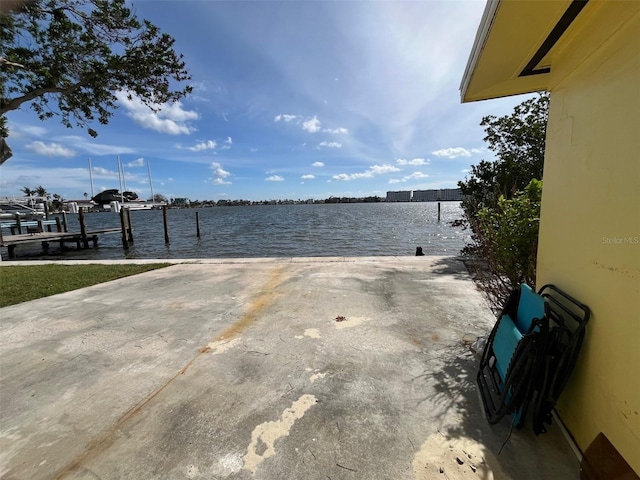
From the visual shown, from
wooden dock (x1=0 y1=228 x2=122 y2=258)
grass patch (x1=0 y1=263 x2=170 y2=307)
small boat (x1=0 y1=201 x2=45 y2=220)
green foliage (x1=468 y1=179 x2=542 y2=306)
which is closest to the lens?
green foliage (x1=468 y1=179 x2=542 y2=306)

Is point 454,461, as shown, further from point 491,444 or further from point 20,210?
point 20,210

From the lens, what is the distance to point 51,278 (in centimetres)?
686

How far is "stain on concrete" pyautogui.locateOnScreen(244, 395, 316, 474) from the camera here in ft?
6.03

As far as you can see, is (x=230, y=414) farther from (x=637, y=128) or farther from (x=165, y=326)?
(x=637, y=128)

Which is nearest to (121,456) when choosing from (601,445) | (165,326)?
(165,326)

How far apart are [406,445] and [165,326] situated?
333 centimetres

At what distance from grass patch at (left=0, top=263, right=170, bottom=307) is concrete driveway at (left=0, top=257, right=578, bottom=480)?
46.2 inches

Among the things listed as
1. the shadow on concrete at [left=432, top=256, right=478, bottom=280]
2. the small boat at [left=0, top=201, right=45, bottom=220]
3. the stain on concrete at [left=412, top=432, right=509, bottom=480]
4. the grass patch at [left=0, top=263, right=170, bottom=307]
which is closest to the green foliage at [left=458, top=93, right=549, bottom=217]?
the shadow on concrete at [left=432, top=256, right=478, bottom=280]

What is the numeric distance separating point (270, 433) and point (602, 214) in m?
2.57

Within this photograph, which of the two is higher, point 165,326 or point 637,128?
point 637,128

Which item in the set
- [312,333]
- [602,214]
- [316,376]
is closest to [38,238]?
[312,333]

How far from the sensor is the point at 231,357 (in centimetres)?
307

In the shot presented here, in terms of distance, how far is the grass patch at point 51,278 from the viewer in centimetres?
564

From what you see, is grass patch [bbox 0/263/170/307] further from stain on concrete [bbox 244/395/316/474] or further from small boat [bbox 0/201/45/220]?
small boat [bbox 0/201/45/220]
